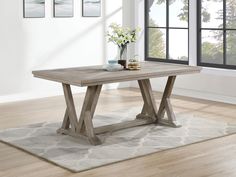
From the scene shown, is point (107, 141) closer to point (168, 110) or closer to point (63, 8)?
point (168, 110)

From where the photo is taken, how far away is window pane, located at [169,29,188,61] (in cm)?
809

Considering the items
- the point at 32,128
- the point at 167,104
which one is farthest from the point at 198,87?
the point at 32,128

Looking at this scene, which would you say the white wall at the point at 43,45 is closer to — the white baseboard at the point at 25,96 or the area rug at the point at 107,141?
the white baseboard at the point at 25,96

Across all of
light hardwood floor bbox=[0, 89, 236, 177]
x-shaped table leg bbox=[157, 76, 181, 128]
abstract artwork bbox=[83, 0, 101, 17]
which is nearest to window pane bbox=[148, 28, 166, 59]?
abstract artwork bbox=[83, 0, 101, 17]

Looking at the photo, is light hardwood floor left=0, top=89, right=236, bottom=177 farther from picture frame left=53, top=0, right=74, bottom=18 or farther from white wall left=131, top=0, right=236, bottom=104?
picture frame left=53, top=0, right=74, bottom=18

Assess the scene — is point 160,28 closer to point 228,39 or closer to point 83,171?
point 228,39

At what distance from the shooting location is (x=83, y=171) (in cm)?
408

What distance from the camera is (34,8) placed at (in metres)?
7.42

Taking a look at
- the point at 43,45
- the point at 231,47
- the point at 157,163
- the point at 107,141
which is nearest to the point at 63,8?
the point at 43,45

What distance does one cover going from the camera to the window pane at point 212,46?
7512 mm

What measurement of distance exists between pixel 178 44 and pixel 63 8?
6.20 feet

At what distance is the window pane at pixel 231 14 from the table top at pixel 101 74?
1.95m

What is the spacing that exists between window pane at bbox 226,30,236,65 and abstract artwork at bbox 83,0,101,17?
208cm

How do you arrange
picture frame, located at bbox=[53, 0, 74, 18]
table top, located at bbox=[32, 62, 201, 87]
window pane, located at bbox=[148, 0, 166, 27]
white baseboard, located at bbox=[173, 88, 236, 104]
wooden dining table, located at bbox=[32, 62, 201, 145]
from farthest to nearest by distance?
window pane, located at bbox=[148, 0, 166, 27] → picture frame, located at bbox=[53, 0, 74, 18] → white baseboard, located at bbox=[173, 88, 236, 104] → wooden dining table, located at bbox=[32, 62, 201, 145] → table top, located at bbox=[32, 62, 201, 87]
